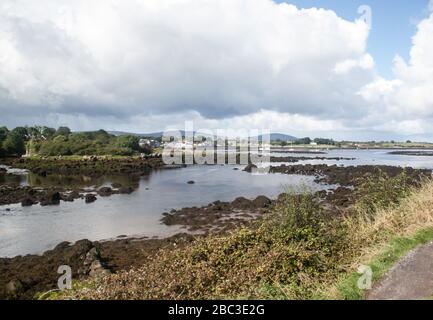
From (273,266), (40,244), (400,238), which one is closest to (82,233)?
(40,244)

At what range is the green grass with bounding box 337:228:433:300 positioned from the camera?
22.8 ft

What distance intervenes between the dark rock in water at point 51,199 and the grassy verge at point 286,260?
27.2 meters

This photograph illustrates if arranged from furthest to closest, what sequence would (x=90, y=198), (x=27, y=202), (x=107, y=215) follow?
1. (x=90, y=198)
2. (x=27, y=202)
3. (x=107, y=215)

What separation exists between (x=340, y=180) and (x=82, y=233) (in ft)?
115

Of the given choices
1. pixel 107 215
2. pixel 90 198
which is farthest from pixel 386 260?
pixel 90 198

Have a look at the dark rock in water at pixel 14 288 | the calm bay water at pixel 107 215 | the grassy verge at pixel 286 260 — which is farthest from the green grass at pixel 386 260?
the dark rock in water at pixel 14 288

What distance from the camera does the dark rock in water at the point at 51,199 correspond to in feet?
113

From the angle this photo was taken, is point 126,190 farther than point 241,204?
Yes

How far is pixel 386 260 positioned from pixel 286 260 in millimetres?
2304

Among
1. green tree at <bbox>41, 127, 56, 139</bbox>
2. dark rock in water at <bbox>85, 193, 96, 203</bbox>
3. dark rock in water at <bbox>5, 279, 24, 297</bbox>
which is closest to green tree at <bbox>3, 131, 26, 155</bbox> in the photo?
green tree at <bbox>41, 127, 56, 139</bbox>

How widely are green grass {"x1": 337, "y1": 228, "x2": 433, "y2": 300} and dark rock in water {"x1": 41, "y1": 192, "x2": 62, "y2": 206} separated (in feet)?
103

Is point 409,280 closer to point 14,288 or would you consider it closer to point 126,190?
point 14,288

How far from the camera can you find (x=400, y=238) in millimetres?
9000

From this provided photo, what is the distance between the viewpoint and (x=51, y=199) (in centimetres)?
3544
